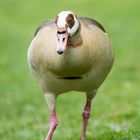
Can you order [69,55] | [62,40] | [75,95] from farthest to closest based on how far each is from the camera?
1. [75,95]
2. [69,55]
3. [62,40]

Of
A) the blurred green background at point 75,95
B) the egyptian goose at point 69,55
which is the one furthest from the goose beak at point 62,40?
the blurred green background at point 75,95

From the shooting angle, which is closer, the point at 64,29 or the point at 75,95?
the point at 64,29

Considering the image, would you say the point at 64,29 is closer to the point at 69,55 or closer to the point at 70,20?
the point at 70,20

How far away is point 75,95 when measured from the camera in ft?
45.8

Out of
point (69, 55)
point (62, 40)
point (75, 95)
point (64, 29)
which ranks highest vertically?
point (64, 29)

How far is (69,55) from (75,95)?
25.1ft

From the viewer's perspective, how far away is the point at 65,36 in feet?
19.8

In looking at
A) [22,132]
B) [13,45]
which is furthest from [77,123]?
[13,45]

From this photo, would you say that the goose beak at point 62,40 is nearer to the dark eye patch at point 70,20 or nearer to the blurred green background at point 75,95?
the dark eye patch at point 70,20

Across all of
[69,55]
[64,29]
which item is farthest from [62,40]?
[69,55]

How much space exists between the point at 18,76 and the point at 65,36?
10612mm

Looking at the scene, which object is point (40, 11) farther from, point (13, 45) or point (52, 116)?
point (52, 116)

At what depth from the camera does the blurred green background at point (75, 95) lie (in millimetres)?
9984

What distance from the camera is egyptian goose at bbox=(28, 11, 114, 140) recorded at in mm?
6180
